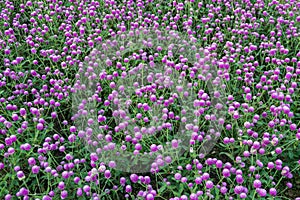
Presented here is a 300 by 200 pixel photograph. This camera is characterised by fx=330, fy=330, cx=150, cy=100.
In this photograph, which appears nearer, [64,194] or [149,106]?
[64,194]

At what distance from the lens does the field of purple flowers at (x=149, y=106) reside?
2947 millimetres

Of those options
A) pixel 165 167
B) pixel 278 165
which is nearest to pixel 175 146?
pixel 165 167

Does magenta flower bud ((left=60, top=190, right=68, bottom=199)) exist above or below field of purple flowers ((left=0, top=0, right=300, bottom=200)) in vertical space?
below

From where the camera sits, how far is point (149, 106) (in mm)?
3617

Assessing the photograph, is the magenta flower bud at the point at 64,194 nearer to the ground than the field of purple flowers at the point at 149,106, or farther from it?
nearer to the ground

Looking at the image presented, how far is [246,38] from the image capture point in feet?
15.0

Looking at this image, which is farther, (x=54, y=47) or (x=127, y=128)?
(x=54, y=47)

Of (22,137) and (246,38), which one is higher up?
(246,38)

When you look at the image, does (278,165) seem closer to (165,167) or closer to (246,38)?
(165,167)

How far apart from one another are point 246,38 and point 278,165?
2.29 meters

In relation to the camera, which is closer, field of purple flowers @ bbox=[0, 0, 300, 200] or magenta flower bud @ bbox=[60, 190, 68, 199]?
magenta flower bud @ bbox=[60, 190, 68, 199]

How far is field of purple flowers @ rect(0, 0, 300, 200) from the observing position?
9.67 ft

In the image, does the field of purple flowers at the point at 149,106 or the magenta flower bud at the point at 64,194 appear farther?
the field of purple flowers at the point at 149,106

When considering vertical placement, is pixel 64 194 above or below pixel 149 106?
below
